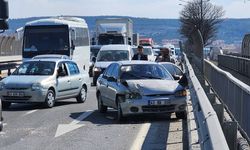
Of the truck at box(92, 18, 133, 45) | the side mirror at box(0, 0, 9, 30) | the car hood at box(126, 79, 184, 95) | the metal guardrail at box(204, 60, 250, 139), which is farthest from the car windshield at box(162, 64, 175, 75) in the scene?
the truck at box(92, 18, 133, 45)

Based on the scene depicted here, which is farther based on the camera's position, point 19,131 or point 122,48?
point 122,48

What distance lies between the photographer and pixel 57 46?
28453 mm

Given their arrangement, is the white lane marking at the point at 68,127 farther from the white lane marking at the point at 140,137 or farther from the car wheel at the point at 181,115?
the car wheel at the point at 181,115

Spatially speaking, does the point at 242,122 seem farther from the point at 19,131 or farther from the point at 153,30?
the point at 153,30

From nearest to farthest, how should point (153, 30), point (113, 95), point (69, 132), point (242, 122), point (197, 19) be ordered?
point (242, 122) → point (69, 132) → point (113, 95) → point (197, 19) → point (153, 30)

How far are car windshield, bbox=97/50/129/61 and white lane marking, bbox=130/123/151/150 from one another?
16.0 metres

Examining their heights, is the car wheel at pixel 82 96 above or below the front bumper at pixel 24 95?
below

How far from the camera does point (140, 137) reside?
11.7 m

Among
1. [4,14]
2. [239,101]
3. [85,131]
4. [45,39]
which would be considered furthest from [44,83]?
[45,39]

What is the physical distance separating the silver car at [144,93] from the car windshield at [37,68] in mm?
3714

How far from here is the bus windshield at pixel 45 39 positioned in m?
28.3

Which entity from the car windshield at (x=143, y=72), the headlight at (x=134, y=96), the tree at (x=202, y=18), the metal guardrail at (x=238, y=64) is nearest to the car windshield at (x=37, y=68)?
the car windshield at (x=143, y=72)

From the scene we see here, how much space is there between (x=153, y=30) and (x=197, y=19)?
62948 mm

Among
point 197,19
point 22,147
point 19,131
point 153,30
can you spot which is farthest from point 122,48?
point 153,30
